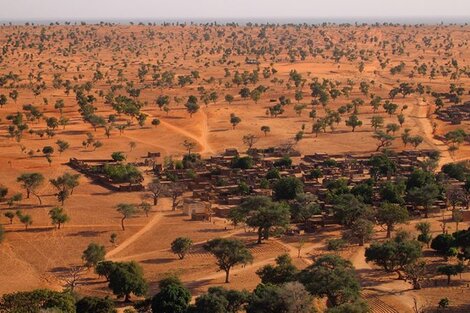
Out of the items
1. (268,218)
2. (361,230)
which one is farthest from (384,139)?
(268,218)

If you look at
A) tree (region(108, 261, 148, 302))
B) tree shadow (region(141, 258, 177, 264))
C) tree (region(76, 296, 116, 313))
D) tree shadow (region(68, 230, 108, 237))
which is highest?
tree (region(76, 296, 116, 313))

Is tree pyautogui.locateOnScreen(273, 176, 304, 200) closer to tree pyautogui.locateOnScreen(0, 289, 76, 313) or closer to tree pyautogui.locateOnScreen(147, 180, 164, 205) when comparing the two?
tree pyautogui.locateOnScreen(147, 180, 164, 205)

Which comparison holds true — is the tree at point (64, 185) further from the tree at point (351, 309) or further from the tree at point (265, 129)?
the tree at point (265, 129)

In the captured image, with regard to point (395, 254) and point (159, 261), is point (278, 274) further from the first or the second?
point (159, 261)

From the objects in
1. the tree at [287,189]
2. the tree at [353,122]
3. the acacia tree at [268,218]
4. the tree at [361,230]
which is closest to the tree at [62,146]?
the tree at [287,189]

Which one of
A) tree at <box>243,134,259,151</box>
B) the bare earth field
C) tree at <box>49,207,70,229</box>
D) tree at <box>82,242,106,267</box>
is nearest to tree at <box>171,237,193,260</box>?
the bare earth field

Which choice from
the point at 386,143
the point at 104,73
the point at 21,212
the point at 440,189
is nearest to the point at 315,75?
the point at 104,73
